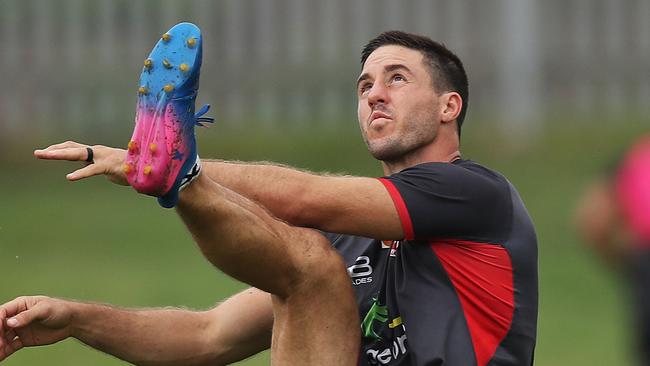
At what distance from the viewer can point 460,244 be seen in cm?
565

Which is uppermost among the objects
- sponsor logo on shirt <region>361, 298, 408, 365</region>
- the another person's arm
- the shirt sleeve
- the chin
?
the another person's arm

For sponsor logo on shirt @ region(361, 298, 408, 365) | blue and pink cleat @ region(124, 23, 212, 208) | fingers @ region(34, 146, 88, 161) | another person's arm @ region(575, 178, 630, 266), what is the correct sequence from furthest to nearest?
sponsor logo on shirt @ region(361, 298, 408, 365)
fingers @ region(34, 146, 88, 161)
blue and pink cleat @ region(124, 23, 212, 208)
another person's arm @ region(575, 178, 630, 266)

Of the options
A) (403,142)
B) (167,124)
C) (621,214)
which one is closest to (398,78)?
(403,142)

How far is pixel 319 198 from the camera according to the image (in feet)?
18.1

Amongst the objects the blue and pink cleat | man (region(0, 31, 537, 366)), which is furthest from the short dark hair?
the blue and pink cleat

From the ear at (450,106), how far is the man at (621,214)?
2.65 meters

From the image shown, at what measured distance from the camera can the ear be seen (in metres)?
6.00

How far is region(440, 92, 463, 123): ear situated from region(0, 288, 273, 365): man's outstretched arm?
97cm

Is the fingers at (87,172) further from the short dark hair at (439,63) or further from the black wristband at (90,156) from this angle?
the short dark hair at (439,63)

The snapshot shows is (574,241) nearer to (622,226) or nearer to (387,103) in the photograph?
(387,103)

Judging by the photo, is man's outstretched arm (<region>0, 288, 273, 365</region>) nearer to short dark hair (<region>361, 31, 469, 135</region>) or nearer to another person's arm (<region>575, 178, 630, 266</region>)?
short dark hair (<region>361, 31, 469, 135</region>)

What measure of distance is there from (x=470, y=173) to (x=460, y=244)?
249mm

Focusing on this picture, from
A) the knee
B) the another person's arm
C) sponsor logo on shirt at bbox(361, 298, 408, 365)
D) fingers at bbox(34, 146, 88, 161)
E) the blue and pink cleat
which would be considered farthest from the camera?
sponsor logo on shirt at bbox(361, 298, 408, 365)

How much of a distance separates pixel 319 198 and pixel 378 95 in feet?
1.96
